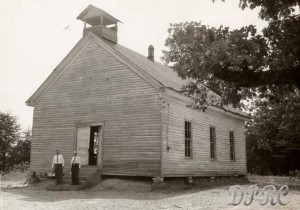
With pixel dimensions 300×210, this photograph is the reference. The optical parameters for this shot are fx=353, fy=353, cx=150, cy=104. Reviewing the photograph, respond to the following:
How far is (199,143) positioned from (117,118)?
5096mm

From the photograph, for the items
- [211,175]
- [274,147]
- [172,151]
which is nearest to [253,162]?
[274,147]

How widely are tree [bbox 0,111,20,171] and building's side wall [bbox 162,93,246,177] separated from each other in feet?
97.8

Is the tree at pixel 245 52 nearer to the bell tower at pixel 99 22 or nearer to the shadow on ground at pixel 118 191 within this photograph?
the shadow on ground at pixel 118 191

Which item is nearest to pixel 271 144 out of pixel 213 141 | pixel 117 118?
pixel 213 141

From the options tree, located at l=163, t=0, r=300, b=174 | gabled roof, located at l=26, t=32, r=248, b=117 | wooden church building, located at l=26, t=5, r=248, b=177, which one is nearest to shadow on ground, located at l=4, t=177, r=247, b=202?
wooden church building, located at l=26, t=5, r=248, b=177

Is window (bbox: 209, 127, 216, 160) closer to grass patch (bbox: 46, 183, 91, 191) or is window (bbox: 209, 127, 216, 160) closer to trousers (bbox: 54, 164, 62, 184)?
grass patch (bbox: 46, 183, 91, 191)

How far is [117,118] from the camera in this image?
18.0 m

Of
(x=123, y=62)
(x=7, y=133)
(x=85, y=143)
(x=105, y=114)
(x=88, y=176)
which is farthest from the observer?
(x=7, y=133)

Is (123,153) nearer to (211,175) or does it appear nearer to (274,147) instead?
(211,175)

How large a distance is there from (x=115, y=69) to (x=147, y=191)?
6.68m

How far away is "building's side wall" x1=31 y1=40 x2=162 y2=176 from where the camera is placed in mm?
16844

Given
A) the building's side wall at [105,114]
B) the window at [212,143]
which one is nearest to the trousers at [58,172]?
the building's side wall at [105,114]

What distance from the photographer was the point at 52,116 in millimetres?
20406

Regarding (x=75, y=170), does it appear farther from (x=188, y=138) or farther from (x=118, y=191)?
(x=188, y=138)
